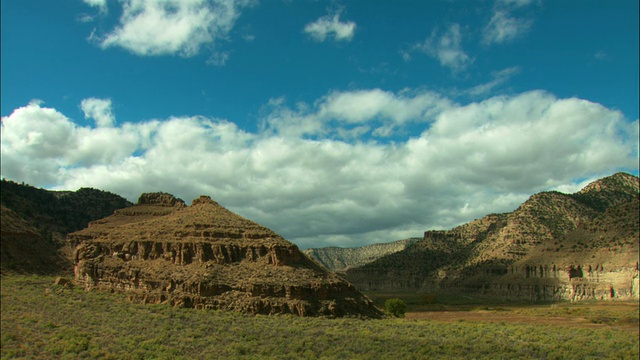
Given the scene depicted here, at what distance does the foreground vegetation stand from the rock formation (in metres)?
1.75

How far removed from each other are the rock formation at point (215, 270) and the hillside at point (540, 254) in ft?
203

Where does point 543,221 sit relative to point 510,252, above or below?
above

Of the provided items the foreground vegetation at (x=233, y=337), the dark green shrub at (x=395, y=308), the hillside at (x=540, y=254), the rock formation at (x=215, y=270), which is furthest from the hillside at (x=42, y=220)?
the hillside at (x=540, y=254)

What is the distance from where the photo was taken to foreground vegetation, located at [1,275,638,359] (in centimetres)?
2797

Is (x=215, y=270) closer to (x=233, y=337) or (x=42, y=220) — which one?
(x=233, y=337)

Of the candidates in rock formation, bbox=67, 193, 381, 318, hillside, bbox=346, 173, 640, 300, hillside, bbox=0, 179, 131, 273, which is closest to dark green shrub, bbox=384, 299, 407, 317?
Answer: rock formation, bbox=67, 193, 381, 318

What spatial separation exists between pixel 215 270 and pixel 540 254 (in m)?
90.0

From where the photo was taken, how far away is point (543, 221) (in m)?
133

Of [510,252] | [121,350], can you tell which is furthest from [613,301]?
[121,350]

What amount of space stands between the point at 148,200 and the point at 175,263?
32.0 m

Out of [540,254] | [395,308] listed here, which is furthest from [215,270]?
[540,254]

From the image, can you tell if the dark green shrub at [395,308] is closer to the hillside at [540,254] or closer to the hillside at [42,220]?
the hillside at [42,220]

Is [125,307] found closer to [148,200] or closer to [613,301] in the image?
[148,200]

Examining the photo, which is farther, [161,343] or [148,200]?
[148,200]
